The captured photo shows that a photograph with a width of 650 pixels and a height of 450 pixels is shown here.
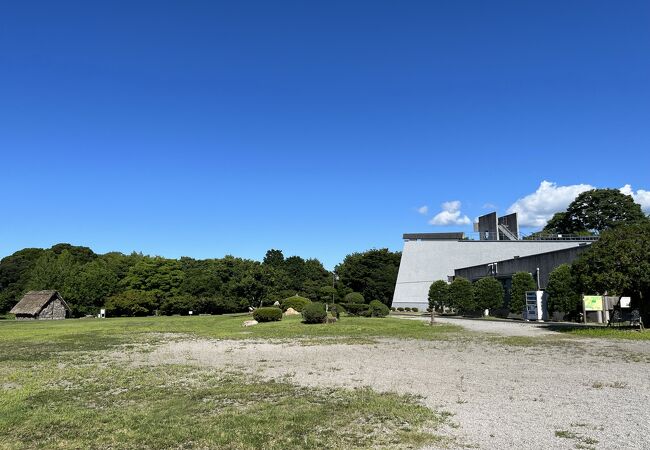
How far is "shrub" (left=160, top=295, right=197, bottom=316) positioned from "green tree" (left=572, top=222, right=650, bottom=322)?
51.1m

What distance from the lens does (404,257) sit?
6206 cm

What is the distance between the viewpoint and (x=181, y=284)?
6788cm

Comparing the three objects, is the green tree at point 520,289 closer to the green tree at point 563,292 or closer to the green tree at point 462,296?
the green tree at point 462,296

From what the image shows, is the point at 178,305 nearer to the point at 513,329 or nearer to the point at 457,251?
the point at 457,251

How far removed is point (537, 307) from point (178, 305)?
45.1 m

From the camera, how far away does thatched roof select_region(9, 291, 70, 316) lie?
56.9 meters

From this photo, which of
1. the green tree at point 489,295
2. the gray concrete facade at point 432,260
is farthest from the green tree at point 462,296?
the gray concrete facade at point 432,260

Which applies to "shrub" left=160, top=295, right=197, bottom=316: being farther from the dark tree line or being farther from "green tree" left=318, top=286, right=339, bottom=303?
"green tree" left=318, top=286, right=339, bottom=303

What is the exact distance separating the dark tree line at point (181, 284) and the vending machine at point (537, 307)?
1225 inches

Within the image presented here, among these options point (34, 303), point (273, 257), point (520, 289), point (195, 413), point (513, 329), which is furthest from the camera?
point (273, 257)

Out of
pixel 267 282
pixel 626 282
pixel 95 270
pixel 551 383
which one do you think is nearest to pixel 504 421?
pixel 551 383

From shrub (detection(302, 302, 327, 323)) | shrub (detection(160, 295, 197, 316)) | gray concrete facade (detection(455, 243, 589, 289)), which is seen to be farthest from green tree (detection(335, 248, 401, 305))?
shrub (detection(302, 302, 327, 323))

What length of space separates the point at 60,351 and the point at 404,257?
49527mm

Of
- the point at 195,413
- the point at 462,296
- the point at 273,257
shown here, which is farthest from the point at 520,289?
the point at 273,257
